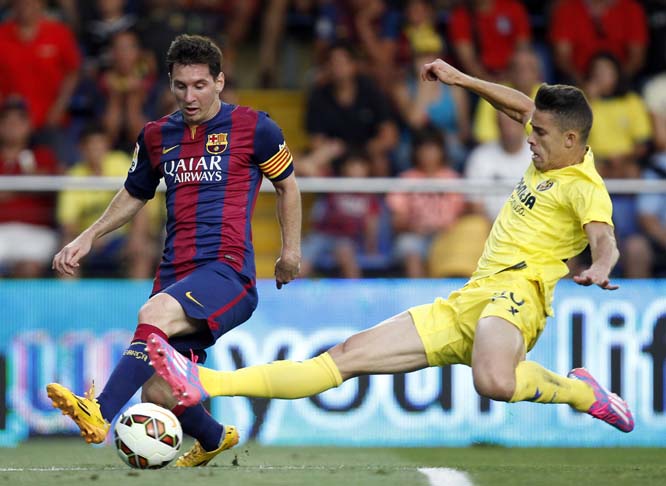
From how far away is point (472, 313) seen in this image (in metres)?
6.53

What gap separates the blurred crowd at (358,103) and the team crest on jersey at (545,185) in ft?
10.1

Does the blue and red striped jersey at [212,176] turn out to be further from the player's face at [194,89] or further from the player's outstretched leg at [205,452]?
the player's outstretched leg at [205,452]

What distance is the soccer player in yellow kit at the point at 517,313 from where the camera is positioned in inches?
250

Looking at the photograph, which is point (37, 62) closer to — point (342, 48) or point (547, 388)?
point (342, 48)

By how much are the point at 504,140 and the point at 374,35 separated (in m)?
2.58

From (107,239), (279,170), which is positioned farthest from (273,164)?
(107,239)

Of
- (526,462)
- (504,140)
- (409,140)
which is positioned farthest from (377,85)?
(526,462)

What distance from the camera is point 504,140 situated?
1073 centimetres

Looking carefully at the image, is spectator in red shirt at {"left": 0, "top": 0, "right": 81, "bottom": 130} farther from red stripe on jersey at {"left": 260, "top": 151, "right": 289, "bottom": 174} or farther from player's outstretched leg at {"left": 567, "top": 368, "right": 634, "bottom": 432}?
player's outstretched leg at {"left": 567, "top": 368, "right": 634, "bottom": 432}

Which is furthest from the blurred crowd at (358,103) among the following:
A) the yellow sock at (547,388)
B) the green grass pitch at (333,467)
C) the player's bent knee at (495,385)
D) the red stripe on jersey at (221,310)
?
the player's bent knee at (495,385)

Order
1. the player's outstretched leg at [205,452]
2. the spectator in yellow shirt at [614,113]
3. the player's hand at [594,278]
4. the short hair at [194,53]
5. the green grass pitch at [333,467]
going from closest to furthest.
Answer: the player's hand at [594,278] → the green grass pitch at [333,467] → the short hair at [194,53] → the player's outstretched leg at [205,452] → the spectator in yellow shirt at [614,113]

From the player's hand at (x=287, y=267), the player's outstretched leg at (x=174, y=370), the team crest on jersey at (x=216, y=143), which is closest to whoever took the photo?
the player's outstretched leg at (x=174, y=370)

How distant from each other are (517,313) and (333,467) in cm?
138

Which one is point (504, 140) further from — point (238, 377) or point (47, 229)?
point (238, 377)
